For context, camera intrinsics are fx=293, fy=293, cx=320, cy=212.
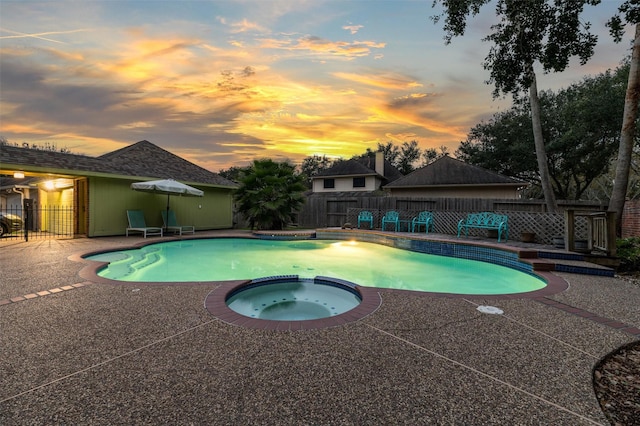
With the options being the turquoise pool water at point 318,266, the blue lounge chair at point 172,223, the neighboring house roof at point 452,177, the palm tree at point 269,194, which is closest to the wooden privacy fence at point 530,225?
the turquoise pool water at point 318,266

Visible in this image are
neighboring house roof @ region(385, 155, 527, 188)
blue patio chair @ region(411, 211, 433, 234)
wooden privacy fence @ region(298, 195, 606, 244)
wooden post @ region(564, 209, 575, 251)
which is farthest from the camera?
neighboring house roof @ region(385, 155, 527, 188)

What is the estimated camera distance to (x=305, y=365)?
6.84 feet

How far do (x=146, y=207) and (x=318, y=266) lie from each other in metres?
8.83

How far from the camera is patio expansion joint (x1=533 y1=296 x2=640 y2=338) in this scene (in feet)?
9.18

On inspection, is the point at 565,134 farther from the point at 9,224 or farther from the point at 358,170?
the point at 9,224

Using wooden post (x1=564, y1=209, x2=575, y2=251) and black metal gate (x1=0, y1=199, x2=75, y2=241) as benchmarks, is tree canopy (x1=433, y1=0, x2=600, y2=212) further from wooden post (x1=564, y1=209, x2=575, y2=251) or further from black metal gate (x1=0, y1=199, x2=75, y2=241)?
black metal gate (x1=0, y1=199, x2=75, y2=241)

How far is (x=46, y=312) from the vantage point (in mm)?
3129

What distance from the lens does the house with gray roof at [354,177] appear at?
2425 centimetres

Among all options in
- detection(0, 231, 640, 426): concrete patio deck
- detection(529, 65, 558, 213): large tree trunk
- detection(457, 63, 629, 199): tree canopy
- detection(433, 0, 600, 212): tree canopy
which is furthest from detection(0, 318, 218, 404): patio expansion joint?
detection(457, 63, 629, 199): tree canopy

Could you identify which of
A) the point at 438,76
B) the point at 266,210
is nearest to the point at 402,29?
the point at 438,76

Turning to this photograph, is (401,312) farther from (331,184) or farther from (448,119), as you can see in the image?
(331,184)

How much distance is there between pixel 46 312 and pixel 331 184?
76.3 feet

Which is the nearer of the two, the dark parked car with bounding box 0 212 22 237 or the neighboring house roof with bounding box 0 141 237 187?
the neighboring house roof with bounding box 0 141 237 187

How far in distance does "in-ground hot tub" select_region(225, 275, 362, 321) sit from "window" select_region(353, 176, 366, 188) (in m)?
20.2
